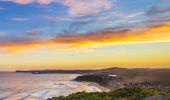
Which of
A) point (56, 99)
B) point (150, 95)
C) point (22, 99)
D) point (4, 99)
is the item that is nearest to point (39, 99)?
point (22, 99)

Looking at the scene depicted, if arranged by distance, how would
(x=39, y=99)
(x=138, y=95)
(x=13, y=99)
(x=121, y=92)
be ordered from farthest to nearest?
(x=13, y=99) < (x=39, y=99) < (x=121, y=92) < (x=138, y=95)

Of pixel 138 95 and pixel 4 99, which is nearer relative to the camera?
pixel 138 95

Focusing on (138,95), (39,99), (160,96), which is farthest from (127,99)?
(39,99)

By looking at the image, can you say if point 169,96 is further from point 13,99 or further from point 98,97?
point 13,99

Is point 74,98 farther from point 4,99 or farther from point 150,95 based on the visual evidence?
point 4,99

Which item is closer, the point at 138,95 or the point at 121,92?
the point at 138,95

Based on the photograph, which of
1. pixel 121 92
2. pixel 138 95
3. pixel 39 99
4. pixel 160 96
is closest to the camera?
pixel 160 96

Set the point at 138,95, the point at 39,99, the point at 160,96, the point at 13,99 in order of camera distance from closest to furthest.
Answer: the point at 160,96 < the point at 138,95 < the point at 39,99 < the point at 13,99

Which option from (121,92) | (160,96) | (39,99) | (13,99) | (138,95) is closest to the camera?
(160,96)
